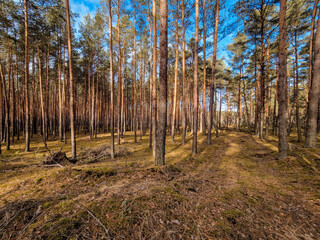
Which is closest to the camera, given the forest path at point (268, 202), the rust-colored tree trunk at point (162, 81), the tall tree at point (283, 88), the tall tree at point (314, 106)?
the forest path at point (268, 202)

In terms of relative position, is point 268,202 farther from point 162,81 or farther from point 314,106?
point 314,106

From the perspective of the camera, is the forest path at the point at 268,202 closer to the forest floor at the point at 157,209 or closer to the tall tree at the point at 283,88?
the forest floor at the point at 157,209

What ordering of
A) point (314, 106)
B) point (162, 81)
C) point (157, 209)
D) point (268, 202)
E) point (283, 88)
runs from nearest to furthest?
point (157, 209), point (268, 202), point (162, 81), point (283, 88), point (314, 106)

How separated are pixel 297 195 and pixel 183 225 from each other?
12.2 ft

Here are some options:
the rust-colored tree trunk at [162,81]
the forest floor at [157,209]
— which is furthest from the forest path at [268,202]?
the rust-colored tree trunk at [162,81]

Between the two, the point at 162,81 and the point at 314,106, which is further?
the point at 314,106

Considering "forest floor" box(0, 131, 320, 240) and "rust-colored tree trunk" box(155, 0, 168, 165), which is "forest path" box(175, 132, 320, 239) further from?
"rust-colored tree trunk" box(155, 0, 168, 165)

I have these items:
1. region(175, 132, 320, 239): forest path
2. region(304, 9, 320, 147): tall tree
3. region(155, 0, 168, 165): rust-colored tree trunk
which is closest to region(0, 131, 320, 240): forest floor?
region(175, 132, 320, 239): forest path

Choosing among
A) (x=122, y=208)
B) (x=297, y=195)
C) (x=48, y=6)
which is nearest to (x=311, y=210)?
(x=297, y=195)

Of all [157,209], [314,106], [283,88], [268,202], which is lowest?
[268,202]

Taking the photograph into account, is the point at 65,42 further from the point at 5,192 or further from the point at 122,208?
the point at 122,208

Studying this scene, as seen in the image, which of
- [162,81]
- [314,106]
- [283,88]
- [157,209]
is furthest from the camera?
[314,106]

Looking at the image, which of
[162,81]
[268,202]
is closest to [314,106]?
[268,202]

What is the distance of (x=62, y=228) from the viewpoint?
6.13 ft
